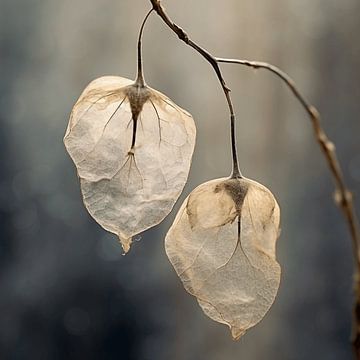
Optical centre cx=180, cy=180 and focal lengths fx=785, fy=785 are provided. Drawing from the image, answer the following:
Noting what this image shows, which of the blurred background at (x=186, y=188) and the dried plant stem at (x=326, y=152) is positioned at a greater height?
the dried plant stem at (x=326, y=152)

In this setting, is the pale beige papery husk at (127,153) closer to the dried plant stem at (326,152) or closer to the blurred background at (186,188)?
the dried plant stem at (326,152)

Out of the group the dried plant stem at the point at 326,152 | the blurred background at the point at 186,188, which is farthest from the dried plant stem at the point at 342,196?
the blurred background at the point at 186,188

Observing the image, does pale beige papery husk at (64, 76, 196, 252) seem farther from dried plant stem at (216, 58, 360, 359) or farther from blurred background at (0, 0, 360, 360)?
blurred background at (0, 0, 360, 360)

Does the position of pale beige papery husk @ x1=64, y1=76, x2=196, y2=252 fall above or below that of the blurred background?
above

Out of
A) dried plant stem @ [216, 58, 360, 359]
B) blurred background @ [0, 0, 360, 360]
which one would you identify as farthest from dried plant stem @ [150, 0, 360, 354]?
blurred background @ [0, 0, 360, 360]

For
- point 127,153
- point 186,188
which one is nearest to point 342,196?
point 127,153

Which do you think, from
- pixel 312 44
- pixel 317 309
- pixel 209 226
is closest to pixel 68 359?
pixel 317 309
